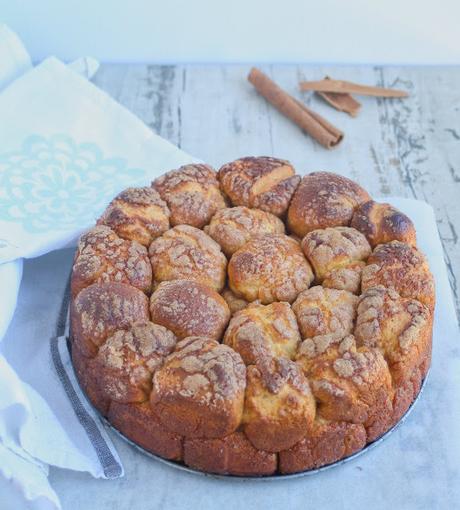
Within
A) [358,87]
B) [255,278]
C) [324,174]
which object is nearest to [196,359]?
[255,278]

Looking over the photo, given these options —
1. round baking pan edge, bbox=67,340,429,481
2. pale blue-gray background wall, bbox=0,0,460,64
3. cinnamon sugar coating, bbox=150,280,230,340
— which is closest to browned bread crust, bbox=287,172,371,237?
cinnamon sugar coating, bbox=150,280,230,340

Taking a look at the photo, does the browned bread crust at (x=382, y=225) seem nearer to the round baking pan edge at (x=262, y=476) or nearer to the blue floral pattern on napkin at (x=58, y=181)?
the round baking pan edge at (x=262, y=476)

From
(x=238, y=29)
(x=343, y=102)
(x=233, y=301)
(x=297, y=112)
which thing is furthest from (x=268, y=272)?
(x=238, y=29)

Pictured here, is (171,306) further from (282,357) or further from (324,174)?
(324,174)

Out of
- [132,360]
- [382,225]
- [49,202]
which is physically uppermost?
[49,202]

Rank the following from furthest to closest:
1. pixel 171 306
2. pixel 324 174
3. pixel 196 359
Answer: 1. pixel 324 174
2. pixel 171 306
3. pixel 196 359

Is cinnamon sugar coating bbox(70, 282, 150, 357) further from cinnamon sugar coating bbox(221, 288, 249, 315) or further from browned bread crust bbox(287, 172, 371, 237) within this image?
browned bread crust bbox(287, 172, 371, 237)

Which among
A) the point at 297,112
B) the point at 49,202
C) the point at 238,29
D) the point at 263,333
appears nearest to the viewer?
the point at 263,333

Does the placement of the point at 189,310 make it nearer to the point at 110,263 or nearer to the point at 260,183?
the point at 110,263
